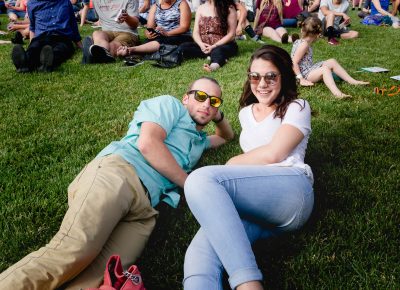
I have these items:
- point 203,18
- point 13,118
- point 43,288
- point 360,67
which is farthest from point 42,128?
point 360,67

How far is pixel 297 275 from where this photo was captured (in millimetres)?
2074

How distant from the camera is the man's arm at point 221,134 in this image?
11.9 feet

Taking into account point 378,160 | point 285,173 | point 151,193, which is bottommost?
point 378,160

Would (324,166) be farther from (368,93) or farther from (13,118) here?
(13,118)

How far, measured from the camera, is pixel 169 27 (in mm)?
8164

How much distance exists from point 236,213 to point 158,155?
0.79 meters

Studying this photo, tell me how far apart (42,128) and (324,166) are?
3068 millimetres

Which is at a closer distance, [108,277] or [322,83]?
[108,277]

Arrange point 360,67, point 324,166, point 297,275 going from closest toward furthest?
1. point 297,275
2. point 324,166
3. point 360,67

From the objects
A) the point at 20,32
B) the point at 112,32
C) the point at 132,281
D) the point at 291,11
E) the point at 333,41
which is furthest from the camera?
the point at 291,11

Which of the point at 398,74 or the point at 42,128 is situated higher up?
the point at 42,128

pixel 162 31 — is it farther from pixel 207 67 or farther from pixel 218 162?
pixel 218 162

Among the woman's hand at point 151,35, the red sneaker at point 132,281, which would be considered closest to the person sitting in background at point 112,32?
→ the woman's hand at point 151,35

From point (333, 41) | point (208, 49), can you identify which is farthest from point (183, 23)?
point (333, 41)
